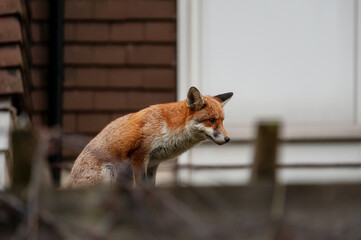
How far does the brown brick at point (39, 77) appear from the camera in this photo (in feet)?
26.8

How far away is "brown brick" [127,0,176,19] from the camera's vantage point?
26.7 ft

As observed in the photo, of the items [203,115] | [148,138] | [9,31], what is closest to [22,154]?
[148,138]

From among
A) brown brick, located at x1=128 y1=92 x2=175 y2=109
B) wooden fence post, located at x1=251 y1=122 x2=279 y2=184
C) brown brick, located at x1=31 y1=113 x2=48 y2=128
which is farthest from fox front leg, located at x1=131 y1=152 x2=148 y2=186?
wooden fence post, located at x1=251 y1=122 x2=279 y2=184

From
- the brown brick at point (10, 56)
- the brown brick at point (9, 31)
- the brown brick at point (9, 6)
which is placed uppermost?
the brown brick at point (9, 6)

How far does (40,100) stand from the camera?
8.23 m

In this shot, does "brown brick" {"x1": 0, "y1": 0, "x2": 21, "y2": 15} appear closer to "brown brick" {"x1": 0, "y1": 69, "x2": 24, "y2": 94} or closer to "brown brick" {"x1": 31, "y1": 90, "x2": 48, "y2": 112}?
"brown brick" {"x1": 0, "y1": 69, "x2": 24, "y2": 94}

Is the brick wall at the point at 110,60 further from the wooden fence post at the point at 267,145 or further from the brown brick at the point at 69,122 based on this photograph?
the wooden fence post at the point at 267,145

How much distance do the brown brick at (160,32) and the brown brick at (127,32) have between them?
3.1 inches

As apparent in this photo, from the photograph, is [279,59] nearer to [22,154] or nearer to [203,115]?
[203,115]

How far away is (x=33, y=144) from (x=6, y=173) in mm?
4382

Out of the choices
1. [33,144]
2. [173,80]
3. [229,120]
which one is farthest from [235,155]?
[33,144]

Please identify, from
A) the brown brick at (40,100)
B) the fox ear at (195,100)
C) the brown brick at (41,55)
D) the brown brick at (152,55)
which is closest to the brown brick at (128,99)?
the brown brick at (152,55)

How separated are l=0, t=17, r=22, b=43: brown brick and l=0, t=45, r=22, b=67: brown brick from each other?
7 centimetres

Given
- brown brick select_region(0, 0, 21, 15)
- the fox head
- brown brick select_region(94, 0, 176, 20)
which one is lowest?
the fox head
